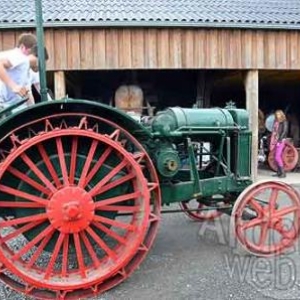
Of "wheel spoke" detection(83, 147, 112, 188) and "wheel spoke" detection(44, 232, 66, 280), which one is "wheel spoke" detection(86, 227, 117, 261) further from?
"wheel spoke" detection(83, 147, 112, 188)

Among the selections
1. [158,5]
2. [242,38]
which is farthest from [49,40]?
[242,38]

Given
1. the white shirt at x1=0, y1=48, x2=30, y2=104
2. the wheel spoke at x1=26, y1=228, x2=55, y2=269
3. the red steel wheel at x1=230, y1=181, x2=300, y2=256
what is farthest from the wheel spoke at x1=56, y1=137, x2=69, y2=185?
the red steel wheel at x1=230, y1=181, x2=300, y2=256

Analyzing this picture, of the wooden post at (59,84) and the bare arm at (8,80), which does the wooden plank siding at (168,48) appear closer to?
the wooden post at (59,84)

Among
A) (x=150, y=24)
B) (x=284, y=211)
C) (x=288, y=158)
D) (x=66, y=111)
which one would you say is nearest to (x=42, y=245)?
(x=66, y=111)

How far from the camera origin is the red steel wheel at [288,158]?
10.3 m

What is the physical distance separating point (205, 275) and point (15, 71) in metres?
2.11

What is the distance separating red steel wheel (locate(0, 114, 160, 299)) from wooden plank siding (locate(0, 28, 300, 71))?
482 cm

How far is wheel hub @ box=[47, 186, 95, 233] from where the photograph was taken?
284cm

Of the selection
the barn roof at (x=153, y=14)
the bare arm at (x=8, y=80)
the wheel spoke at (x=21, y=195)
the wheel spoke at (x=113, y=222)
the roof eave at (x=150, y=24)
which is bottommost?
the wheel spoke at (x=113, y=222)

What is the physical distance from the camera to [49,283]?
2.80 metres

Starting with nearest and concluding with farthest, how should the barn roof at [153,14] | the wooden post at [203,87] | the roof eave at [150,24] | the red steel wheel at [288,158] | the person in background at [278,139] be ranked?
the roof eave at [150,24], the barn roof at [153,14], the person in background at [278,139], the red steel wheel at [288,158], the wooden post at [203,87]

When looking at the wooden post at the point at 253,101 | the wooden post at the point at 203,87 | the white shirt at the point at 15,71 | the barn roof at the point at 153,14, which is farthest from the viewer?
the wooden post at the point at 203,87

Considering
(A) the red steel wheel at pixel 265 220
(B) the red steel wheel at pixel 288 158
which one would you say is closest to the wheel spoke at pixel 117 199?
(A) the red steel wheel at pixel 265 220

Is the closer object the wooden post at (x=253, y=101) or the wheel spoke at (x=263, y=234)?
the wheel spoke at (x=263, y=234)
